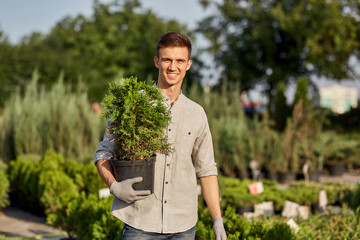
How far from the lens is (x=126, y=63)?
4222 centimetres

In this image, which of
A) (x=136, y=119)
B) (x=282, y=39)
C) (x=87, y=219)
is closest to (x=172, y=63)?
(x=136, y=119)

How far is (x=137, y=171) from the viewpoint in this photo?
2.21 meters

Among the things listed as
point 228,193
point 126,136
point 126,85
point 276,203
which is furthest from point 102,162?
point 276,203

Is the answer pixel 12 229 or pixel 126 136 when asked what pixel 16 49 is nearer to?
pixel 12 229

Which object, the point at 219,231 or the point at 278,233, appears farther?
the point at 278,233

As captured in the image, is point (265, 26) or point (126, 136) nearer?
point (126, 136)

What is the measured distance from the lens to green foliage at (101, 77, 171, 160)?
7.38ft

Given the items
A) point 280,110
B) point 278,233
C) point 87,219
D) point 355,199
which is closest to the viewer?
point 278,233

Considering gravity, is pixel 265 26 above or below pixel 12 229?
above

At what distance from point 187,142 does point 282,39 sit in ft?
76.9

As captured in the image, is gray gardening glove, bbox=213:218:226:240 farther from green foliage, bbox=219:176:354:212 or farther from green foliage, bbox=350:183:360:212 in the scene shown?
green foliage, bbox=350:183:360:212

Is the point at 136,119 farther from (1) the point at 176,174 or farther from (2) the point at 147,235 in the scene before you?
(2) the point at 147,235

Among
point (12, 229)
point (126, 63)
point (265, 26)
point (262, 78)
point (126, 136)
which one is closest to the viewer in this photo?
point (126, 136)

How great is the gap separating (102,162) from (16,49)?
35.2 m
